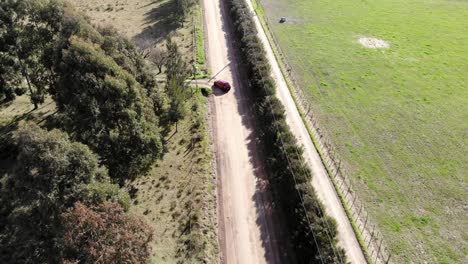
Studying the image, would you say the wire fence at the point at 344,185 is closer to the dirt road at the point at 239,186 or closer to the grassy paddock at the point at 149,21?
the dirt road at the point at 239,186

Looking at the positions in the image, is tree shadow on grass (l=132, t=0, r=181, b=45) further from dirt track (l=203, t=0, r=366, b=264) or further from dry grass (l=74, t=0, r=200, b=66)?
dirt track (l=203, t=0, r=366, b=264)

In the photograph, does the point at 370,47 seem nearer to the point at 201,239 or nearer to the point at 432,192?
the point at 432,192

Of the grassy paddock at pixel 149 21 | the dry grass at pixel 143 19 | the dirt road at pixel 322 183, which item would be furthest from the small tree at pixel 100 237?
the dry grass at pixel 143 19

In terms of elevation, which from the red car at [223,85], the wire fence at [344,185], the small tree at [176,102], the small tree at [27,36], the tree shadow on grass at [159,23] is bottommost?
the wire fence at [344,185]

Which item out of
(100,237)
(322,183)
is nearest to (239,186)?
(322,183)

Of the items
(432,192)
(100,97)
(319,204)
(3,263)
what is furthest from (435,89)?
(3,263)

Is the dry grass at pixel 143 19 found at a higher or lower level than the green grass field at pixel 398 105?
higher

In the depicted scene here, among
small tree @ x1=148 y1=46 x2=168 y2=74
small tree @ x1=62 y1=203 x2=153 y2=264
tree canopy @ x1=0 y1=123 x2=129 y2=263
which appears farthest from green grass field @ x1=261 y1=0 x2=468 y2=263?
tree canopy @ x1=0 y1=123 x2=129 y2=263

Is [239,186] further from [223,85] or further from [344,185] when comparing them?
[223,85]
